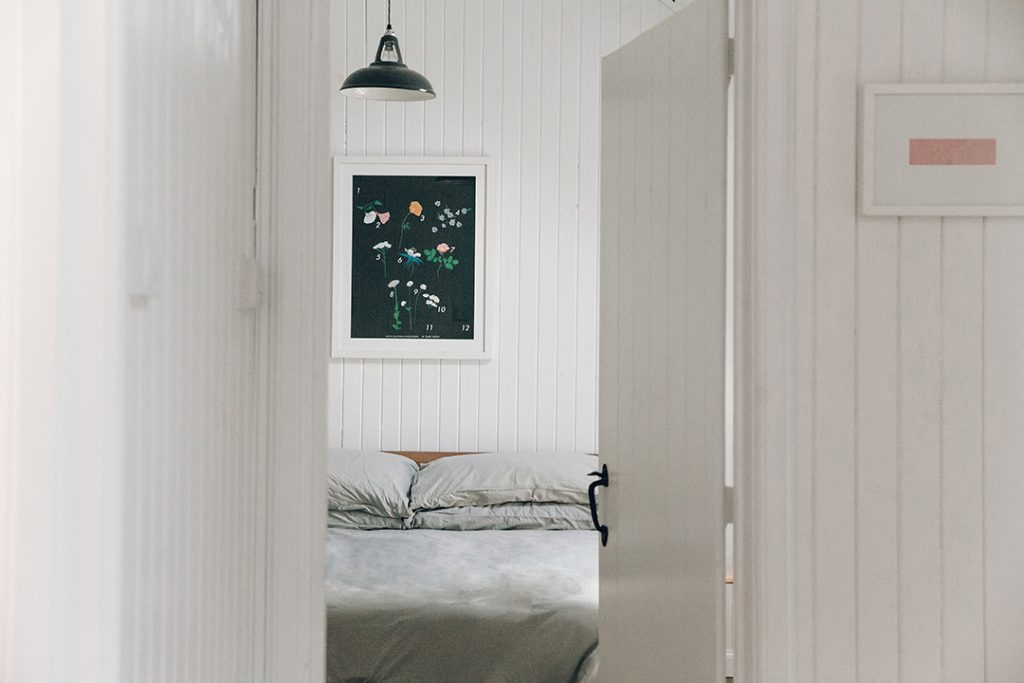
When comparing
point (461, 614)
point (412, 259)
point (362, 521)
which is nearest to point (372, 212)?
point (412, 259)

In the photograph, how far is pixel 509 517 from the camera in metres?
3.73

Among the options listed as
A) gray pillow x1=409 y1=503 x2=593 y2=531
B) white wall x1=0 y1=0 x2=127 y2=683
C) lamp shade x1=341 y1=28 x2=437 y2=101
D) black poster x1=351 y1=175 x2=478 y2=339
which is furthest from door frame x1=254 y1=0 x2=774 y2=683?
black poster x1=351 y1=175 x2=478 y2=339

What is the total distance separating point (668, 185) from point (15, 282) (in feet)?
5.09

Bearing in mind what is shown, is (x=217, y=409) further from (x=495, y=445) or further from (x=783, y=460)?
(x=495, y=445)

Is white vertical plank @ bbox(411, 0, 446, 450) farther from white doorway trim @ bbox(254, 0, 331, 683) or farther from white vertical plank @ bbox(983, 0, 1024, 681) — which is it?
white vertical plank @ bbox(983, 0, 1024, 681)

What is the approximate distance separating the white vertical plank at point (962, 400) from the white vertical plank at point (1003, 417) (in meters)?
0.01

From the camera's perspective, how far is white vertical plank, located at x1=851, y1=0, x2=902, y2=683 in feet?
5.73

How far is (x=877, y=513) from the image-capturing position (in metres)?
1.75

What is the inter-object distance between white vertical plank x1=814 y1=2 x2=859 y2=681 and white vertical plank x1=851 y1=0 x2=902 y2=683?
0.05 ft

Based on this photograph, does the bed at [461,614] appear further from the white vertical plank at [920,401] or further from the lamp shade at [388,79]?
the lamp shade at [388,79]

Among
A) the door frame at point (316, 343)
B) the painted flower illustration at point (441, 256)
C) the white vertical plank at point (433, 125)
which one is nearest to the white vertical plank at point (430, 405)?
the white vertical plank at point (433, 125)

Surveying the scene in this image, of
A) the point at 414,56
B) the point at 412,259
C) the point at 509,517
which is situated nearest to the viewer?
the point at 509,517

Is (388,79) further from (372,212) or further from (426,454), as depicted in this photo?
(426,454)

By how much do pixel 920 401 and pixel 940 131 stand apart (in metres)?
0.47
